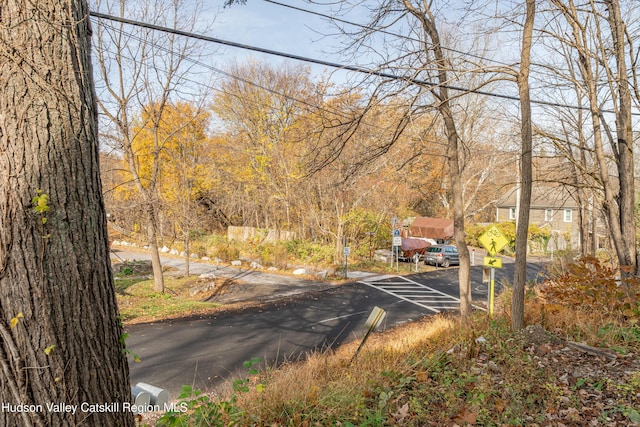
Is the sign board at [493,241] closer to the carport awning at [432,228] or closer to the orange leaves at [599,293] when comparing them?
the orange leaves at [599,293]

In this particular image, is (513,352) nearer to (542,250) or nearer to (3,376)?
(3,376)

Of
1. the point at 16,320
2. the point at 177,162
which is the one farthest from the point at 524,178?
the point at 177,162

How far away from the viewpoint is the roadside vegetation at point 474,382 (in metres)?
3.70

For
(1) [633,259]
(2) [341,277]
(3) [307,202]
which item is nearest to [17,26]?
(1) [633,259]

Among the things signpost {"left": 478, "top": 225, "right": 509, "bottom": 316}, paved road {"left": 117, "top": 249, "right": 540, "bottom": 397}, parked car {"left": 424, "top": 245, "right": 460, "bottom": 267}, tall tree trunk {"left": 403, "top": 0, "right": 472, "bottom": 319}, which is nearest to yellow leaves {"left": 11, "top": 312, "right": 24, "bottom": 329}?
paved road {"left": 117, "top": 249, "right": 540, "bottom": 397}

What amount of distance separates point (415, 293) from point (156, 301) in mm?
10285

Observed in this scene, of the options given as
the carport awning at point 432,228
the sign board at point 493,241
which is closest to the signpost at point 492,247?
the sign board at point 493,241

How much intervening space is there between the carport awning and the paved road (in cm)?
1566

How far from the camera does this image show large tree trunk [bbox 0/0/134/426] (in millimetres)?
2057

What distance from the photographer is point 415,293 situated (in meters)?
16.3

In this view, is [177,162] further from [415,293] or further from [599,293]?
[599,293]

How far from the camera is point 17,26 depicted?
7.24 ft

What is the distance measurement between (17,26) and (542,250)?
1480 inches

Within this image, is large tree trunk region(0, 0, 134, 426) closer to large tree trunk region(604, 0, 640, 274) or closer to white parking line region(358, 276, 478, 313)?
large tree trunk region(604, 0, 640, 274)
